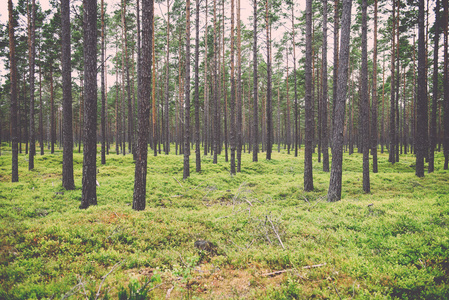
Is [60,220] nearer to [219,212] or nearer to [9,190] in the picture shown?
[219,212]

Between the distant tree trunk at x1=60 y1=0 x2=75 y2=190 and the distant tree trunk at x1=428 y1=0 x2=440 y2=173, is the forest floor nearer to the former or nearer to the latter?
the distant tree trunk at x1=60 y1=0 x2=75 y2=190

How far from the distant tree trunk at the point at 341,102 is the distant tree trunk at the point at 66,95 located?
492 inches

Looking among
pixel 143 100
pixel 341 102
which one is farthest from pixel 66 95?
pixel 341 102

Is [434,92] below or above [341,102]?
above

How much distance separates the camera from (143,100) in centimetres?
712

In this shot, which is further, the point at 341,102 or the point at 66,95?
the point at 66,95

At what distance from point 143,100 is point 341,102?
777 cm

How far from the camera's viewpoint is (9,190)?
10273 mm

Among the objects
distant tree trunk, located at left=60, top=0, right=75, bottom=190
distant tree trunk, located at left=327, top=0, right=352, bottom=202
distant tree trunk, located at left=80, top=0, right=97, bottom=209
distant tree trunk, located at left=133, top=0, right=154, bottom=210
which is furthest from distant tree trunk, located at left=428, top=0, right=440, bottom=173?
distant tree trunk, located at left=60, top=0, right=75, bottom=190

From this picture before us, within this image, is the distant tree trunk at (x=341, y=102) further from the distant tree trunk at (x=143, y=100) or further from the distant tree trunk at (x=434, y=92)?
the distant tree trunk at (x=434, y=92)

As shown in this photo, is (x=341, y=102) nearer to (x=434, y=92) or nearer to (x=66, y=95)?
(x=434, y=92)

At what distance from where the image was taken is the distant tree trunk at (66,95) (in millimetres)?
10047

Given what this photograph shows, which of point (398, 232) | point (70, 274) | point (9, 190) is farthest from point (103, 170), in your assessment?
point (398, 232)

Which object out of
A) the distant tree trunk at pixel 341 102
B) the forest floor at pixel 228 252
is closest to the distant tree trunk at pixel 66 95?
the forest floor at pixel 228 252
